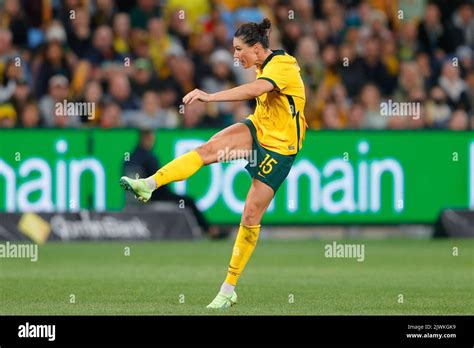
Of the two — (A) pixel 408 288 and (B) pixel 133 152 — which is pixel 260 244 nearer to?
(B) pixel 133 152

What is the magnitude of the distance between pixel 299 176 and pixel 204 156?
26.4ft

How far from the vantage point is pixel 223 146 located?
12016 mm

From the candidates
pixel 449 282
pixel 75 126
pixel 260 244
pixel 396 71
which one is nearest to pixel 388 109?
pixel 396 71

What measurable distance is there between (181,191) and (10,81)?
3.28 m

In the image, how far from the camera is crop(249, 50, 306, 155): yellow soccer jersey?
12.1 metres

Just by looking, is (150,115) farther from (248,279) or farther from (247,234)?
(247,234)

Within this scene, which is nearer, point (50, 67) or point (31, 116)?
point (31, 116)

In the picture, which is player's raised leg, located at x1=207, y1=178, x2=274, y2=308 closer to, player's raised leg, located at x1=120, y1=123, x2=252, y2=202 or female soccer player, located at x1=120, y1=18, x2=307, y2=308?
female soccer player, located at x1=120, y1=18, x2=307, y2=308

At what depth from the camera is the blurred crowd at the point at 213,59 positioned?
68.6ft

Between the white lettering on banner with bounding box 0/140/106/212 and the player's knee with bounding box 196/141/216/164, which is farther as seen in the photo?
the white lettering on banner with bounding box 0/140/106/212

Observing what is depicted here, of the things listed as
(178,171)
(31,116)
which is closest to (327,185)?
(31,116)

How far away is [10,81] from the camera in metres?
20.7

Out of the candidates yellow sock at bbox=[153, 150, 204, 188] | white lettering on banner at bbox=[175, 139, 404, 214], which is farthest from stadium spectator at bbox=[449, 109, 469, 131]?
yellow sock at bbox=[153, 150, 204, 188]

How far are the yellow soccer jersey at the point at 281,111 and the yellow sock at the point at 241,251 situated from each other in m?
0.77
